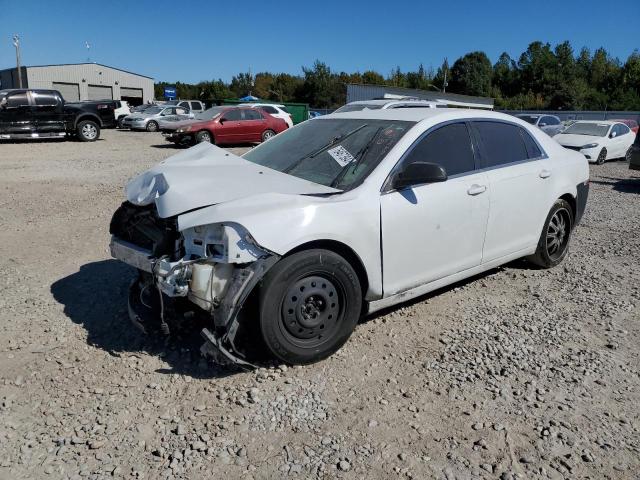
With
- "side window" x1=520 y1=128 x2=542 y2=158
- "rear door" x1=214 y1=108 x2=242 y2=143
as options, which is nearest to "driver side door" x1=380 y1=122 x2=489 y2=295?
"side window" x1=520 y1=128 x2=542 y2=158

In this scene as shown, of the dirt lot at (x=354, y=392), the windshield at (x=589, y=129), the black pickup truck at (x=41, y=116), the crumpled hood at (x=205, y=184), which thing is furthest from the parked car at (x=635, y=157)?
the black pickup truck at (x=41, y=116)

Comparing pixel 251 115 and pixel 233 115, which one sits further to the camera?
pixel 251 115

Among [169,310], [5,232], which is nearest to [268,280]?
[169,310]

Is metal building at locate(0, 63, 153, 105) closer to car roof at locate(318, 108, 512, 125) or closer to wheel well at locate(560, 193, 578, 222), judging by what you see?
car roof at locate(318, 108, 512, 125)

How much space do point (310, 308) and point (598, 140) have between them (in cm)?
1602

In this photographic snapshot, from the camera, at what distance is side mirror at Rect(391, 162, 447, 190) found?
3.47 metres

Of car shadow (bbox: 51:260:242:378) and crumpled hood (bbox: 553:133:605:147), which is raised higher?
crumpled hood (bbox: 553:133:605:147)

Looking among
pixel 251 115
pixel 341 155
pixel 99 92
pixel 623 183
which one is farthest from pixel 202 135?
pixel 99 92

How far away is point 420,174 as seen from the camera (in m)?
3.48

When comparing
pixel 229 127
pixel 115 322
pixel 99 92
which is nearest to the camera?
pixel 115 322

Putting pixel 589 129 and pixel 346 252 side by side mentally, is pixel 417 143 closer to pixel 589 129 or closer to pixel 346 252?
pixel 346 252

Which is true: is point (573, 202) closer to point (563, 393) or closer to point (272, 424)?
point (563, 393)

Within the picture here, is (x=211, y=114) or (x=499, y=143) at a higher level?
(x=211, y=114)

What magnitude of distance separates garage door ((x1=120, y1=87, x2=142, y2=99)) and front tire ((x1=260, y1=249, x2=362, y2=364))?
194ft
